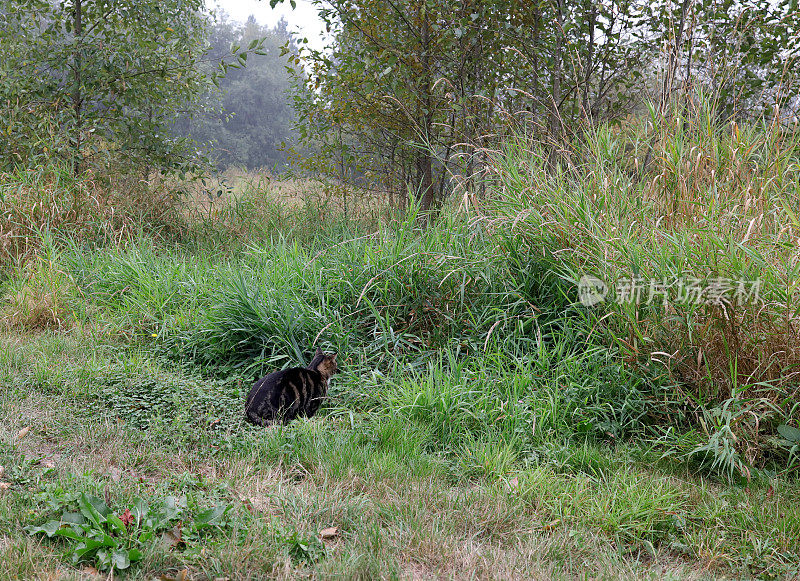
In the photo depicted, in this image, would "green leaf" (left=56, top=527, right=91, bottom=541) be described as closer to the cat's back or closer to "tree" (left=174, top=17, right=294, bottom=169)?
the cat's back

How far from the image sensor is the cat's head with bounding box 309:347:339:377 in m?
3.74

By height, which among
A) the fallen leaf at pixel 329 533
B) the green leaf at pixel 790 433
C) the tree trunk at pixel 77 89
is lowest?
the fallen leaf at pixel 329 533

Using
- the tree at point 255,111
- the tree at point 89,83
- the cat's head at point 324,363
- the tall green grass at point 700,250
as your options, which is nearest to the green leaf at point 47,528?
the cat's head at point 324,363

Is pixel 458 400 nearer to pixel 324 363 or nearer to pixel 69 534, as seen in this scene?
pixel 324 363

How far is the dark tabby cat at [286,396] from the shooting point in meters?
3.36

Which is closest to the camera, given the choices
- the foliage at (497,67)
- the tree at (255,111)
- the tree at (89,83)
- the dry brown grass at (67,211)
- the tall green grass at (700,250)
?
the tall green grass at (700,250)

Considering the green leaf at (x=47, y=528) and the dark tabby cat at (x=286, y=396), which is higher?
the dark tabby cat at (x=286, y=396)

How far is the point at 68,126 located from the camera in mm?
6895

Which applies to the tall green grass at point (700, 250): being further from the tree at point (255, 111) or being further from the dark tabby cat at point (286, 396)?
the tree at point (255, 111)

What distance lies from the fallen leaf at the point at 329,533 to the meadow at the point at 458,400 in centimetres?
1

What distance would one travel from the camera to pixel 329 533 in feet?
7.59

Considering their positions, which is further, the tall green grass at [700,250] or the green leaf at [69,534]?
the tall green grass at [700,250]

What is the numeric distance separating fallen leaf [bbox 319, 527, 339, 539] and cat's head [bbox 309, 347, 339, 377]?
4.76 feet

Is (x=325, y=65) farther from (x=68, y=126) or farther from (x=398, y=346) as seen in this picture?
(x=398, y=346)
